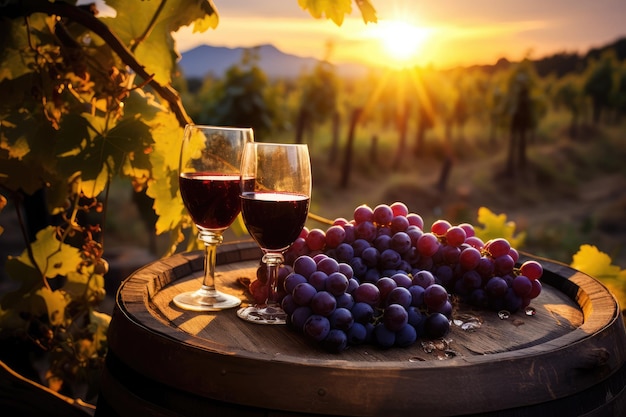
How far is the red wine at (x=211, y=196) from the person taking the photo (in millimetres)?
1665

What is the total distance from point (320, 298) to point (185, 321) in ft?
1.07

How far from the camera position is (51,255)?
208 centimetres

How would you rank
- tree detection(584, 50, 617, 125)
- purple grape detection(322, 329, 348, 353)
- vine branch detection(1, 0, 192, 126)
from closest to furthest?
purple grape detection(322, 329, 348, 353)
vine branch detection(1, 0, 192, 126)
tree detection(584, 50, 617, 125)

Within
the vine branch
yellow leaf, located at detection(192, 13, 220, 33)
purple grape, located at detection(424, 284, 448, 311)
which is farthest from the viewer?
yellow leaf, located at detection(192, 13, 220, 33)

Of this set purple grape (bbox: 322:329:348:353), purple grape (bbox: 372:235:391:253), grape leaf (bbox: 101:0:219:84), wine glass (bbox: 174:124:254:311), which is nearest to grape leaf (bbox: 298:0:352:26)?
grape leaf (bbox: 101:0:219:84)

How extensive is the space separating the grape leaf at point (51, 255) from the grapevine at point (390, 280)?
764mm

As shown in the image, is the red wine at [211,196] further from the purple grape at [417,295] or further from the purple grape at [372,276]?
the purple grape at [417,295]

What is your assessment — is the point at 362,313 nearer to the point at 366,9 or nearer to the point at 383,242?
the point at 383,242

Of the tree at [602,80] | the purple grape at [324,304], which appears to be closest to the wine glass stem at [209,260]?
the purple grape at [324,304]

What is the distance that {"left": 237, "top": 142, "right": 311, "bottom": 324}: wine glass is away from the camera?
152 centimetres

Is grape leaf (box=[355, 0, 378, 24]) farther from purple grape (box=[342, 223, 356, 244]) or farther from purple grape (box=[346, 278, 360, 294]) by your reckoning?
purple grape (box=[346, 278, 360, 294])

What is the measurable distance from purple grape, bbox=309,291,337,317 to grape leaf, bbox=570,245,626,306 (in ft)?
3.39

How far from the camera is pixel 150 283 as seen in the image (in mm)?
1648

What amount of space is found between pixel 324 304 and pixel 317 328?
2.1 inches
